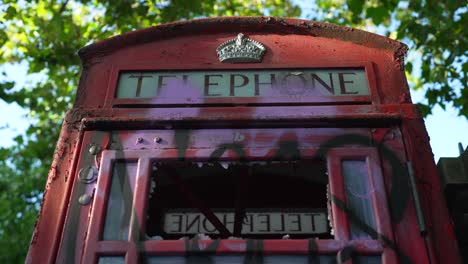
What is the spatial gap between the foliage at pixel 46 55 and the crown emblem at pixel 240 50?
3203mm

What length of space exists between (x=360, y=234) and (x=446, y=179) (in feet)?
2.48

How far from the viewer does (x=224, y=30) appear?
3.00m

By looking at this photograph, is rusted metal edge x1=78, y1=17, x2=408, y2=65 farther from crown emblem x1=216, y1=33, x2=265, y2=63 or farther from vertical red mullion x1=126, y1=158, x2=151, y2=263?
vertical red mullion x1=126, y1=158, x2=151, y2=263

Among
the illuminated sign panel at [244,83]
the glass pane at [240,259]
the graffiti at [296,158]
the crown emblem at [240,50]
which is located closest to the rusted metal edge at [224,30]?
the crown emblem at [240,50]

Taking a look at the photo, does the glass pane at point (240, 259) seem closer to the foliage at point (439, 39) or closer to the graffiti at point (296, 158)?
the graffiti at point (296, 158)

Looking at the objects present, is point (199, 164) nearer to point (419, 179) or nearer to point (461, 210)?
point (419, 179)

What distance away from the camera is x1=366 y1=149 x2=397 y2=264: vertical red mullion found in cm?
203

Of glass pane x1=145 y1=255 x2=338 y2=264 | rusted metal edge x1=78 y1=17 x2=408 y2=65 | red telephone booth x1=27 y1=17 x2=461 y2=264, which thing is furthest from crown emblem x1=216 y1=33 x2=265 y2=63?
glass pane x1=145 y1=255 x2=338 y2=264

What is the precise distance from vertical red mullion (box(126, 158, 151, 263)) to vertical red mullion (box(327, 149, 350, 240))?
776 mm

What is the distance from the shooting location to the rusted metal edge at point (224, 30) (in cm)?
294

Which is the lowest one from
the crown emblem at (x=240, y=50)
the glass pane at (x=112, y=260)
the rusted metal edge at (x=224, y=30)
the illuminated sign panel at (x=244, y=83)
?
the glass pane at (x=112, y=260)

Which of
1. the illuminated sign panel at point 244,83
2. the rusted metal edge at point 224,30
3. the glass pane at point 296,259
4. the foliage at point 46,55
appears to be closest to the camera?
the glass pane at point 296,259

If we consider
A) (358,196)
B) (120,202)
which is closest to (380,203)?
(358,196)

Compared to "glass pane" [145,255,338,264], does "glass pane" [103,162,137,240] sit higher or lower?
higher
